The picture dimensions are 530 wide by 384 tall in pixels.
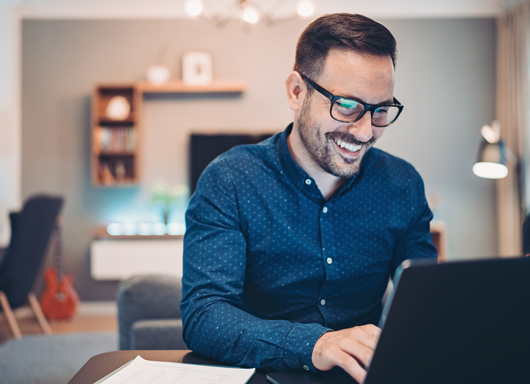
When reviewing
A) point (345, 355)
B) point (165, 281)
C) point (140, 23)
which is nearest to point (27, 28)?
point (140, 23)

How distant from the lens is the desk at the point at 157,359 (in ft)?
2.32

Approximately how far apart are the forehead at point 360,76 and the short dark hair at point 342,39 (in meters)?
0.02

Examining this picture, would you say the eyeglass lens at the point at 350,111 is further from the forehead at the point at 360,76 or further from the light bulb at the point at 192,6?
the light bulb at the point at 192,6

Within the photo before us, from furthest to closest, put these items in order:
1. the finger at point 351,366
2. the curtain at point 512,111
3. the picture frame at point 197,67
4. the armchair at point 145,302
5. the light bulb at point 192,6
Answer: the picture frame at point 197,67 < the curtain at point 512,111 < the light bulb at point 192,6 < the armchair at point 145,302 < the finger at point 351,366

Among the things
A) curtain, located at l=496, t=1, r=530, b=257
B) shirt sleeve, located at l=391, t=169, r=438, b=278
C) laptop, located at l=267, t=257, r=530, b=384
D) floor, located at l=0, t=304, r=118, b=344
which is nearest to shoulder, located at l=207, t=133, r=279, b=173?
shirt sleeve, located at l=391, t=169, r=438, b=278

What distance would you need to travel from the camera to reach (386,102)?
100 centimetres

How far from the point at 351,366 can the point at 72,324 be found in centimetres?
367

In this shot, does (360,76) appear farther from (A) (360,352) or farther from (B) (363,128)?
(A) (360,352)

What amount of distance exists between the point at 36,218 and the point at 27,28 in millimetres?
2276

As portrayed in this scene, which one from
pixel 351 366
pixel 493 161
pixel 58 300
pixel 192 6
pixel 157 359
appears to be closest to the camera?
pixel 351 366

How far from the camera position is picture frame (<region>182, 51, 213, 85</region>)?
4215mm

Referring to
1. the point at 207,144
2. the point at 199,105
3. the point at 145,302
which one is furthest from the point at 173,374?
the point at 199,105

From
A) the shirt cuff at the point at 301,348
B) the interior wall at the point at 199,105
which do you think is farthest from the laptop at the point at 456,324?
the interior wall at the point at 199,105

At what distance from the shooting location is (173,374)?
28.4 inches
